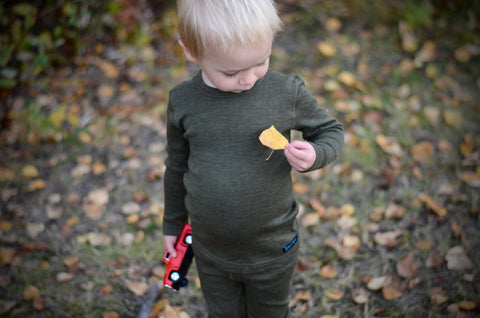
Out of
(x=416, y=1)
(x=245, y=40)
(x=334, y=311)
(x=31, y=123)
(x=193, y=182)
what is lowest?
(x=334, y=311)

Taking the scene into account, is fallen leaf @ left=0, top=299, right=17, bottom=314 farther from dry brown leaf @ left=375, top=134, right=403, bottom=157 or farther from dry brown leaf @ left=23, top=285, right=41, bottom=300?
dry brown leaf @ left=375, top=134, right=403, bottom=157

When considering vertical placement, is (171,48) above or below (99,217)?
above

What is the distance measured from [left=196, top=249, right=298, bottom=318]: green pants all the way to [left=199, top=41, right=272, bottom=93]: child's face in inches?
27.6

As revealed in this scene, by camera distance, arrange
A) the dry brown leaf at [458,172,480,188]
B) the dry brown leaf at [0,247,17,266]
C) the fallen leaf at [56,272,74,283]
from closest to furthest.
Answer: the fallen leaf at [56,272,74,283] → the dry brown leaf at [0,247,17,266] → the dry brown leaf at [458,172,480,188]

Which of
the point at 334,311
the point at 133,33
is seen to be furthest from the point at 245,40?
the point at 133,33

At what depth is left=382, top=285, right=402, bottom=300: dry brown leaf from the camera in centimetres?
228

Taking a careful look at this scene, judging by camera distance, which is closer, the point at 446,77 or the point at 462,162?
the point at 462,162

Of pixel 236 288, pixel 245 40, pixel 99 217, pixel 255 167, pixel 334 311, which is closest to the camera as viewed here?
pixel 245 40

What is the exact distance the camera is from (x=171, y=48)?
4219 millimetres

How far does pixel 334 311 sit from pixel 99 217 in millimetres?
1722

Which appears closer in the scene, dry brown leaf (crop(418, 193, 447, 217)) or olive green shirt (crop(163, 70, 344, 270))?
olive green shirt (crop(163, 70, 344, 270))

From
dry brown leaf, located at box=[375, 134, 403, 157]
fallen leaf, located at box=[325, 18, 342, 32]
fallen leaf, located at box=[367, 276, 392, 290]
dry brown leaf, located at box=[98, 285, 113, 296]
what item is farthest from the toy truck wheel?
fallen leaf, located at box=[325, 18, 342, 32]

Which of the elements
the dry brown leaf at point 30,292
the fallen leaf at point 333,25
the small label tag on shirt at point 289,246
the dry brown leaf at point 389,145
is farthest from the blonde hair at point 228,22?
the fallen leaf at point 333,25

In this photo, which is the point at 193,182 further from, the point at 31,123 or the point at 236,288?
the point at 31,123
